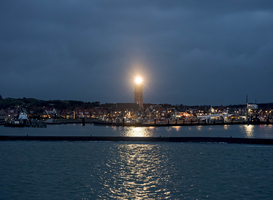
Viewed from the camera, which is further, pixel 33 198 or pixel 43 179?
pixel 43 179

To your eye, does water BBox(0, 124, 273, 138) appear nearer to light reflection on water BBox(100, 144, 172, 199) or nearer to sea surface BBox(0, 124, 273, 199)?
sea surface BBox(0, 124, 273, 199)

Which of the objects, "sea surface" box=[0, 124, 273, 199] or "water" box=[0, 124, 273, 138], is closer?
"sea surface" box=[0, 124, 273, 199]

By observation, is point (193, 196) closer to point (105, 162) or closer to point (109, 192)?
point (109, 192)

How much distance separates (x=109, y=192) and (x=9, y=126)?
488 ft

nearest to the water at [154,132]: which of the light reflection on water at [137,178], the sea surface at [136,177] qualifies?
the sea surface at [136,177]

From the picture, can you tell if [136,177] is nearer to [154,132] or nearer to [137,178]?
[137,178]

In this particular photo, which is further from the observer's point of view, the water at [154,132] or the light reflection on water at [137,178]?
the water at [154,132]

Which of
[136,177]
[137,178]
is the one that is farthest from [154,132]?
[137,178]

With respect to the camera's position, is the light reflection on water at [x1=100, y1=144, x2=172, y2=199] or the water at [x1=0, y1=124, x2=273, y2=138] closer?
the light reflection on water at [x1=100, y1=144, x2=172, y2=199]

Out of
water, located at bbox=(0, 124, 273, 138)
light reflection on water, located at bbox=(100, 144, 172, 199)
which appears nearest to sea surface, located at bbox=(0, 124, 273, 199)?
light reflection on water, located at bbox=(100, 144, 172, 199)

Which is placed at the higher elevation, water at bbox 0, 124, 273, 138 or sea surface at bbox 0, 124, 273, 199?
sea surface at bbox 0, 124, 273, 199

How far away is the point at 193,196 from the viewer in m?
19.9

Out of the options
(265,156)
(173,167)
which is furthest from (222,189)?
(265,156)

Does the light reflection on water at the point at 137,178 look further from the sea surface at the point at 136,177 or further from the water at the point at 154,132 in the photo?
the water at the point at 154,132
